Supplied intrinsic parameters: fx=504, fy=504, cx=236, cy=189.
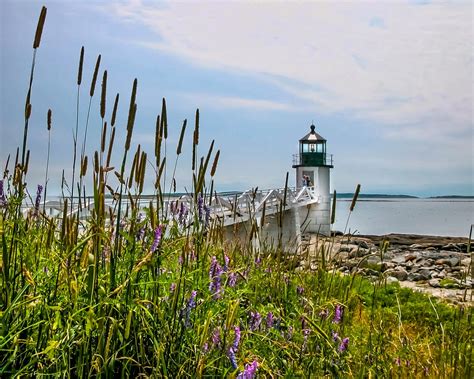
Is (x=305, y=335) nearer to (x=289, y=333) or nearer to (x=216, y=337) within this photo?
(x=289, y=333)

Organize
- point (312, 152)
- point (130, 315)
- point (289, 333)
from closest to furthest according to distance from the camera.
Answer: point (130, 315) < point (289, 333) < point (312, 152)

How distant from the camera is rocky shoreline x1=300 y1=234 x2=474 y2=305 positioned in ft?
11.2

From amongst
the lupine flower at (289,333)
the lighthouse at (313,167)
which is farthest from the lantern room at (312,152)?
the lupine flower at (289,333)

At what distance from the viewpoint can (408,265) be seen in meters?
16.5

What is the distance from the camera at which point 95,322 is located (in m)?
1.94

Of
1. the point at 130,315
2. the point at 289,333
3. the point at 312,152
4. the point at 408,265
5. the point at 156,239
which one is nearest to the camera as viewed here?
the point at 130,315

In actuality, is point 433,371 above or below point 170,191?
below

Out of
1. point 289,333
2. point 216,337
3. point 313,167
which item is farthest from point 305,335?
point 313,167

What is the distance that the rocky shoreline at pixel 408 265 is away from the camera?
342 centimetres

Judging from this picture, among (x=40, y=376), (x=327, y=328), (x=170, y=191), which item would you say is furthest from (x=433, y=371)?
(x=40, y=376)

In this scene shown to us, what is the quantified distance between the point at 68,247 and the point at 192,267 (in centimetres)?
88

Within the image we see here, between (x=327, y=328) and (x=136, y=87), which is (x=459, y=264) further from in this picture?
(x=136, y=87)

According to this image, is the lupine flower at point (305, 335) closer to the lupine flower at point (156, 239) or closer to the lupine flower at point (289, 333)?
the lupine flower at point (289, 333)

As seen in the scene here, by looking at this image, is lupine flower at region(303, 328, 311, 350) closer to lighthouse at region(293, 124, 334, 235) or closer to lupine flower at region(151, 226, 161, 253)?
lupine flower at region(151, 226, 161, 253)
